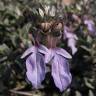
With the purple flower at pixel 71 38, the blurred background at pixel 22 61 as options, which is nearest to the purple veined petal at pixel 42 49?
the blurred background at pixel 22 61

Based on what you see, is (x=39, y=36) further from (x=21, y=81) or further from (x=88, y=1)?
(x=88, y=1)

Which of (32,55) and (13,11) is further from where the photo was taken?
(13,11)

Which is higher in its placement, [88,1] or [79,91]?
[88,1]

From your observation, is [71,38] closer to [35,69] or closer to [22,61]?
[22,61]

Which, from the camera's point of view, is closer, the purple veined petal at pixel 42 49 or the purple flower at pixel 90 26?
the purple veined petal at pixel 42 49

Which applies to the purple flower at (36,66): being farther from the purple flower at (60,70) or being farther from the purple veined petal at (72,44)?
the purple veined petal at (72,44)

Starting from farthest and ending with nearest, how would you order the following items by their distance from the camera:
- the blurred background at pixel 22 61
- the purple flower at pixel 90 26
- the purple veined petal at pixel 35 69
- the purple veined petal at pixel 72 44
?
the purple flower at pixel 90 26
the purple veined petal at pixel 72 44
the blurred background at pixel 22 61
the purple veined petal at pixel 35 69

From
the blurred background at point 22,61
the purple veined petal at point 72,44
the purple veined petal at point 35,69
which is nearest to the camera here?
the purple veined petal at point 35,69

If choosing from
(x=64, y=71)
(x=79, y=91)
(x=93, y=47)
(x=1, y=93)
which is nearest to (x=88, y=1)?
(x=93, y=47)
